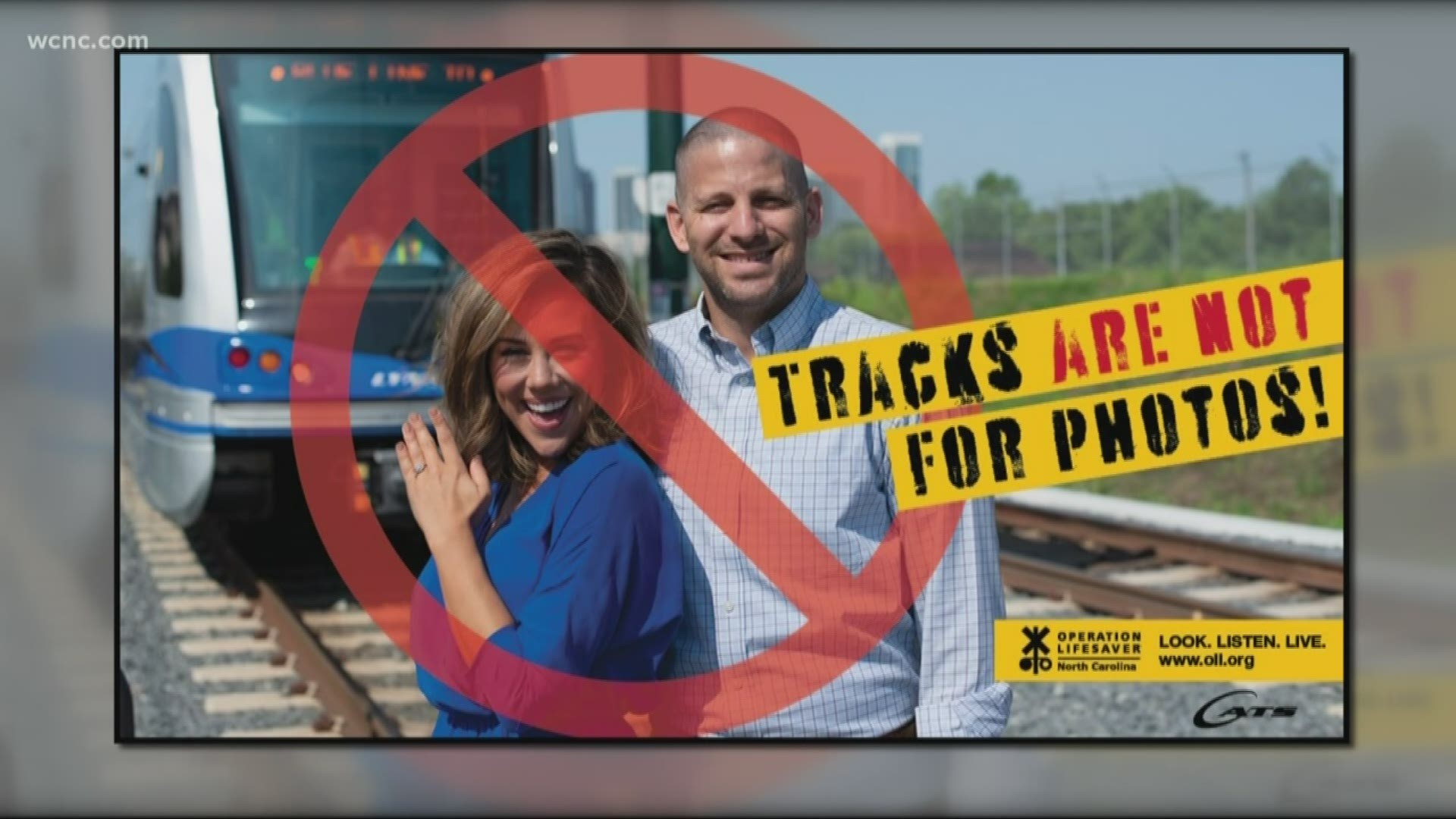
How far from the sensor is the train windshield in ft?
22.5

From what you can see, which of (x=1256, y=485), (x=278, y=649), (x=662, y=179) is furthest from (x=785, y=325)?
(x=1256, y=485)

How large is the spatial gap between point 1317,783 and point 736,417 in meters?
1.62

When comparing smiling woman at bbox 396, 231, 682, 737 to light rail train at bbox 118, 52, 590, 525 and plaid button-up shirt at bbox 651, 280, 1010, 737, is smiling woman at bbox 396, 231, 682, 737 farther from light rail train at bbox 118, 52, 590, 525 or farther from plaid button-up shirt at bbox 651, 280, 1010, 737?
light rail train at bbox 118, 52, 590, 525

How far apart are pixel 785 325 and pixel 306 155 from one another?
423cm

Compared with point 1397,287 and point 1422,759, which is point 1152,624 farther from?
point 1397,287

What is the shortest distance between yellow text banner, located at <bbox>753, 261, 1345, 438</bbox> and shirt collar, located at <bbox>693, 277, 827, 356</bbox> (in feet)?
1.14

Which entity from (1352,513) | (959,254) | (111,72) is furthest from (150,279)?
(959,254)

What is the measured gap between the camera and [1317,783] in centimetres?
378

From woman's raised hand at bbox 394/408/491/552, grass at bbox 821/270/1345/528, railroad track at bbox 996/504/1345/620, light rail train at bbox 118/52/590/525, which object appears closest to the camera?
woman's raised hand at bbox 394/408/491/552

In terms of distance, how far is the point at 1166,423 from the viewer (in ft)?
12.3

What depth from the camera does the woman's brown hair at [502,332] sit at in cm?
314

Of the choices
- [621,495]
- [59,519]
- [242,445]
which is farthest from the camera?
[242,445]

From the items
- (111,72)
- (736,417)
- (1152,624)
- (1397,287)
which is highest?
(111,72)

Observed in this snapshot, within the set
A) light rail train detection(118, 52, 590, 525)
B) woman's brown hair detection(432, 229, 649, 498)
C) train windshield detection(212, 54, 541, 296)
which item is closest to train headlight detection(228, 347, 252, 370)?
light rail train detection(118, 52, 590, 525)
